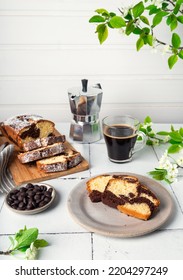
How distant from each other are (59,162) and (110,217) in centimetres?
32

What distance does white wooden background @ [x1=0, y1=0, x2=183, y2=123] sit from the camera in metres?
1.69

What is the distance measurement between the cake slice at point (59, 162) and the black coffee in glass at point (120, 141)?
114 millimetres

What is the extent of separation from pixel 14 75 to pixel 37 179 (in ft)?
2.18

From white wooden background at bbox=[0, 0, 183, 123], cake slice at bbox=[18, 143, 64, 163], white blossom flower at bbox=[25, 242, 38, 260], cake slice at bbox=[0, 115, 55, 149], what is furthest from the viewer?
white wooden background at bbox=[0, 0, 183, 123]

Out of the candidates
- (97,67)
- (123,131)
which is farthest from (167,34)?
(123,131)

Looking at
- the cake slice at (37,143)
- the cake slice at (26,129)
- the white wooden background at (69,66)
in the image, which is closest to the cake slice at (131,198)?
the cake slice at (37,143)

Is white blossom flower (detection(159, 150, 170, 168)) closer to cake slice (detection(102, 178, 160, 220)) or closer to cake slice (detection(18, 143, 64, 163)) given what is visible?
cake slice (detection(102, 178, 160, 220))

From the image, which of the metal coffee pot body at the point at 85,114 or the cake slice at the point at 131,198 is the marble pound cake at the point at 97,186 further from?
the metal coffee pot body at the point at 85,114

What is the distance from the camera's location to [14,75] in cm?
179

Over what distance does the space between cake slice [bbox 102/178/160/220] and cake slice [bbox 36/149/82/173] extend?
→ 0.22 metres

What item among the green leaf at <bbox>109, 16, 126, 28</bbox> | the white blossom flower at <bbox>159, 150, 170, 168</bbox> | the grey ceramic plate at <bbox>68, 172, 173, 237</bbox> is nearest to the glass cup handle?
the white blossom flower at <bbox>159, 150, 170, 168</bbox>

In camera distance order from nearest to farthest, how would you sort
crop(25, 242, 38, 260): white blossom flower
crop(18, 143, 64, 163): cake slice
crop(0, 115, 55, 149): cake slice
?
1. crop(25, 242, 38, 260): white blossom flower
2. crop(18, 143, 64, 163): cake slice
3. crop(0, 115, 55, 149): cake slice

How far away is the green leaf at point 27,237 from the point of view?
949mm

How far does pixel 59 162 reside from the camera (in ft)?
4.33
